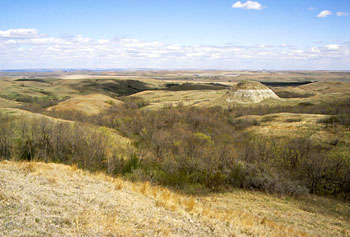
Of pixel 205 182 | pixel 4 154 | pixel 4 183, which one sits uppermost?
pixel 4 183

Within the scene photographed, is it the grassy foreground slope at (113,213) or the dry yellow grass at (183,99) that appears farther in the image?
the dry yellow grass at (183,99)

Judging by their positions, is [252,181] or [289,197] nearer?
[289,197]

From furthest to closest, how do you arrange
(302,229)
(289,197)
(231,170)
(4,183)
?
(231,170) → (289,197) → (302,229) → (4,183)

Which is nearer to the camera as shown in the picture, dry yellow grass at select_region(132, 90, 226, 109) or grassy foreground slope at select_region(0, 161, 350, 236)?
grassy foreground slope at select_region(0, 161, 350, 236)

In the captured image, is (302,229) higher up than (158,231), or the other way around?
(158,231)

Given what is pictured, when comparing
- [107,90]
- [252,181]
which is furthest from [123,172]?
[107,90]

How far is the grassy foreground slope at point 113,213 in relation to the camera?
837 centimetres

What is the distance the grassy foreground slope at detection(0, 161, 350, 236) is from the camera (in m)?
8.37

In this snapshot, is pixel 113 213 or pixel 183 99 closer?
pixel 113 213

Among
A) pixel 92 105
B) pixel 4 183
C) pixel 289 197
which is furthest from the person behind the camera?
pixel 92 105

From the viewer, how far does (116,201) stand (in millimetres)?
11555

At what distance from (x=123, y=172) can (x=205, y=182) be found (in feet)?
27.2

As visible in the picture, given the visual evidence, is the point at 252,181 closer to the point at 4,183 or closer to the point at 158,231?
the point at 158,231

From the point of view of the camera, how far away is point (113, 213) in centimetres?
1001
